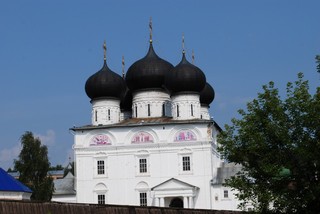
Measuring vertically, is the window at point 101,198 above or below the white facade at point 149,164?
below

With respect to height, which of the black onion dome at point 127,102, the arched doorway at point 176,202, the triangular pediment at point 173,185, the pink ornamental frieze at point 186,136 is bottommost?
the arched doorway at point 176,202

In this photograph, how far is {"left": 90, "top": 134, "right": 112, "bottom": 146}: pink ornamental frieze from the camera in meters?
40.0

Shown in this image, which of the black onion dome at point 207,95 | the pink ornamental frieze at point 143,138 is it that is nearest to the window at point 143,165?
the pink ornamental frieze at point 143,138

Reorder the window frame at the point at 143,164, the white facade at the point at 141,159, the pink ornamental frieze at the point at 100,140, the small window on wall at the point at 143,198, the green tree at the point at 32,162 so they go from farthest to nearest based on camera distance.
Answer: the green tree at the point at 32,162, the pink ornamental frieze at the point at 100,140, the window frame at the point at 143,164, the small window on wall at the point at 143,198, the white facade at the point at 141,159

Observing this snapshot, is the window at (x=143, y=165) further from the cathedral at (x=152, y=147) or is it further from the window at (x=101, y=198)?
the window at (x=101, y=198)

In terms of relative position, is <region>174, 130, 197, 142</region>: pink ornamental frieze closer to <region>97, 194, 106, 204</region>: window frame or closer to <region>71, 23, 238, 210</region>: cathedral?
<region>71, 23, 238, 210</region>: cathedral

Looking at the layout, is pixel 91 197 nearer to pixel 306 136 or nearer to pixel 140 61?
pixel 140 61

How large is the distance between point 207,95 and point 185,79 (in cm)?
632

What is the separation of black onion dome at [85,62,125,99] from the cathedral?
60mm

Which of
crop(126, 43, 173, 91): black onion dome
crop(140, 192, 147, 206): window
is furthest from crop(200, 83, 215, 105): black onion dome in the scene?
crop(140, 192, 147, 206): window

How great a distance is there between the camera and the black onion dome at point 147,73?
4109cm

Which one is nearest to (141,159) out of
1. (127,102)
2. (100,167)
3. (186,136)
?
(100,167)

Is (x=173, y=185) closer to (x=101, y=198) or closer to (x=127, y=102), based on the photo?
(x=101, y=198)

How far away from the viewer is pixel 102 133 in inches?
1580
